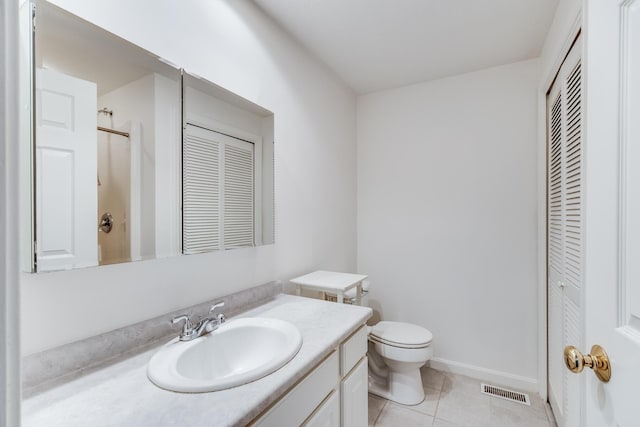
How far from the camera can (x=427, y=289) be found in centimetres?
247

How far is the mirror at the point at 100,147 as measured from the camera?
0.84 meters

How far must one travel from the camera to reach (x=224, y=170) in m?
1.40

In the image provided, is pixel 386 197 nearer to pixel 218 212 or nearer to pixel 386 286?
pixel 386 286

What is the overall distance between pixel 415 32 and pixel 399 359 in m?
2.04

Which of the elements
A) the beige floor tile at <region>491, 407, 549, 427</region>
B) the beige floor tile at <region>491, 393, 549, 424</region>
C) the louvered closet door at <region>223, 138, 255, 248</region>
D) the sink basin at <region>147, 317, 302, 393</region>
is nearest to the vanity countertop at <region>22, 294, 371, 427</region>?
the sink basin at <region>147, 317, 302, 393</region>

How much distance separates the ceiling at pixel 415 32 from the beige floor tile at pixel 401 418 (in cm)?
237

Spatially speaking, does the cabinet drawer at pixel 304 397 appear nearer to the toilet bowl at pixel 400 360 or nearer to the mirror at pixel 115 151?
the mirror at pixel 115 151

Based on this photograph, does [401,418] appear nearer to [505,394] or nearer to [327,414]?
[505,394]

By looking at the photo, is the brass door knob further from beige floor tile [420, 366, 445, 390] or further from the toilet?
beige floor tile [420, 366, 445, 390]

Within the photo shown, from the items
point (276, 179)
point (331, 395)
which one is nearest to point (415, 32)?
point (276, 179)

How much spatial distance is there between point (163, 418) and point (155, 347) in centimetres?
41

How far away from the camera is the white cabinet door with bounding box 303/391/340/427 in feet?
3.39

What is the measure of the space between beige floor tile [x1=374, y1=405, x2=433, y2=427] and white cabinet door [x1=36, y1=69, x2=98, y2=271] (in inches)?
70.8

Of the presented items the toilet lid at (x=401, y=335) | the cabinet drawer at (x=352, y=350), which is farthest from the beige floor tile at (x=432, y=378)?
the cabinet drawer at (x=352, y=350)
